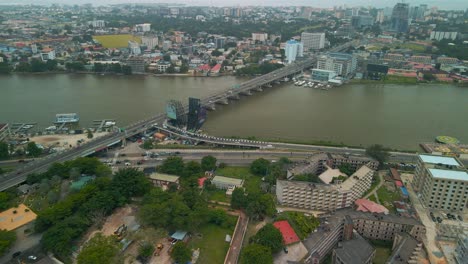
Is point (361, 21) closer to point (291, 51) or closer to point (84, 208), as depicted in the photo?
point (291, 51)

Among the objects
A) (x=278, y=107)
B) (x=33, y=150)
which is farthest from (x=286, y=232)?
(x=278, y=107)

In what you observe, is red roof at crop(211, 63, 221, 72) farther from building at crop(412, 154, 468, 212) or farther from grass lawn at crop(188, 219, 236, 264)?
grass lawn at crop(188, 219, 236, 264)

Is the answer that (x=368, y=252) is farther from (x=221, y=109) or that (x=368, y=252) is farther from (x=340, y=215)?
(x=221, y=109)

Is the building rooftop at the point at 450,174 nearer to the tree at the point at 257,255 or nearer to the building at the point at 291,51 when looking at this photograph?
the tree at the point at 257,255

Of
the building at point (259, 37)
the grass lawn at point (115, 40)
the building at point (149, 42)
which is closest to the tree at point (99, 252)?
the building at point (149, 42)

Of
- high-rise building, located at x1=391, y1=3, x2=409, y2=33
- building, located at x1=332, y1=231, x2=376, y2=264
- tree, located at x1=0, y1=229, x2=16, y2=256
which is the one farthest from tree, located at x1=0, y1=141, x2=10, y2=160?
high-rise building, located at x1=391, y1=3, x2=409, y2=33

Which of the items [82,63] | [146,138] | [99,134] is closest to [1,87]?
[82,63]

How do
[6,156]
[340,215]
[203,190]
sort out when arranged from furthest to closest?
[6,156] → [203,190] → [340,215]
